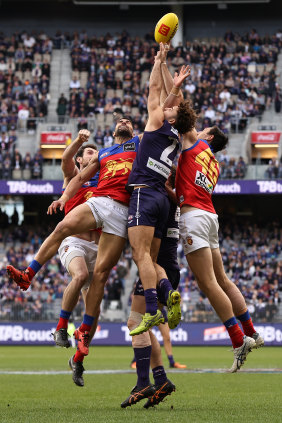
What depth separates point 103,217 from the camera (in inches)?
396

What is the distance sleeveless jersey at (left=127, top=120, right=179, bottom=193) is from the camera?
32.7 ft

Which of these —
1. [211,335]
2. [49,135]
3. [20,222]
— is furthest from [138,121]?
[211,335]

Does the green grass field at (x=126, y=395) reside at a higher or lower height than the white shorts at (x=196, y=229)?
lower

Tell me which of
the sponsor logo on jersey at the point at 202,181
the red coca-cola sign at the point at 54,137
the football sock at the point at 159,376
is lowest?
the red coca-cola sign at the point at 54,137

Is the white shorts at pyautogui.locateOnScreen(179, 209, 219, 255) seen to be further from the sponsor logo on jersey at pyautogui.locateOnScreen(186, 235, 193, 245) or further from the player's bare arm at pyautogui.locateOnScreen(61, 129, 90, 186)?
the player's bare arm at pyautogui.locateOnScreen(61, 129, 90, 186)

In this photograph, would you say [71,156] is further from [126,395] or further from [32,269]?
[126,395]

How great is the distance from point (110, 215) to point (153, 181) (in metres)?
0.67

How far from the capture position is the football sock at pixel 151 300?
9.42m

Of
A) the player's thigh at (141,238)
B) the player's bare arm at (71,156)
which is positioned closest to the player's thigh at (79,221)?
the player's thigh at (141,238)

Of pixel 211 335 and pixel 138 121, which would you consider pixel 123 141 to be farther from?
pixel 138 121

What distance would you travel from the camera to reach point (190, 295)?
32969 millimetres

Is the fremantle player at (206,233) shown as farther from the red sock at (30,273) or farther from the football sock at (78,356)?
the red sock at (30,273)

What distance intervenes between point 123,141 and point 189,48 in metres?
34.5

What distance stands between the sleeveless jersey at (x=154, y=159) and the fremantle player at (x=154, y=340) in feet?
2.63
